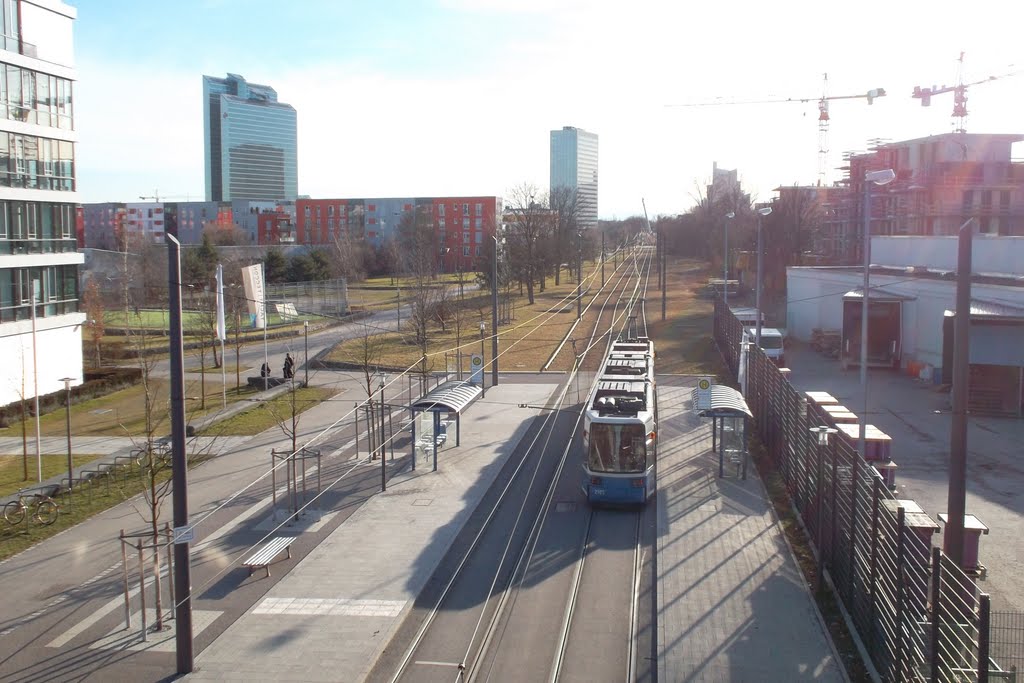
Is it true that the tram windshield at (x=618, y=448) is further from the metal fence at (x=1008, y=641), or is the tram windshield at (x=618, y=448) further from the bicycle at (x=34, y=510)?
the bicycle at (x=34, y=510)

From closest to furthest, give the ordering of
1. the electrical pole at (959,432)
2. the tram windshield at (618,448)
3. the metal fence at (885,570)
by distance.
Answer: the metal fence at (885,570) < the electrical pole at (959,432) < the tram windshield at (618,448)

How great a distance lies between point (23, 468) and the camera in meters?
18.4

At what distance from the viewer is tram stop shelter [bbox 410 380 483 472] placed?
1747cm

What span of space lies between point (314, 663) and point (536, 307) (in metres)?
41.0

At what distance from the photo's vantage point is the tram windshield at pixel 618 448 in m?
14.5

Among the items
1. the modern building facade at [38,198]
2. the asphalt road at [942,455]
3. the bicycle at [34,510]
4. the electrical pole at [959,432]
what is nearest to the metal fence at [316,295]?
the modern building facade at [38,198]

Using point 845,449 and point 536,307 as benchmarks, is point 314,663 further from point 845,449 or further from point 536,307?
point 536,307

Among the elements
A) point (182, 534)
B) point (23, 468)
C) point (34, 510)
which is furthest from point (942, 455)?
point (23, 468)

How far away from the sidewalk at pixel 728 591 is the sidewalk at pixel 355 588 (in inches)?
130

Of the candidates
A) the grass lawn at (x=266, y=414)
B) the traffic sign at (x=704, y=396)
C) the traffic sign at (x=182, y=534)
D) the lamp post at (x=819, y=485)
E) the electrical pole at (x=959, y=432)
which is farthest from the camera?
the grass lawn at (x=266, y=414)

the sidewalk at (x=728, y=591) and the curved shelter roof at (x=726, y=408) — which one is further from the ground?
the curved shelter roof at (x=726, y=408)

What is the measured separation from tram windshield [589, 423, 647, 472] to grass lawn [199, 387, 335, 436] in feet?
28.8

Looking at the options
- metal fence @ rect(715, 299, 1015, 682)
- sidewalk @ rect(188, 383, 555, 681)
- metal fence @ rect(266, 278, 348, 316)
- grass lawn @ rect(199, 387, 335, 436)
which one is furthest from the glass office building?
metal fence @ rect(715, 299, 1015, 682)

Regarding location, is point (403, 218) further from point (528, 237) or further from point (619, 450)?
point (619, 450)
